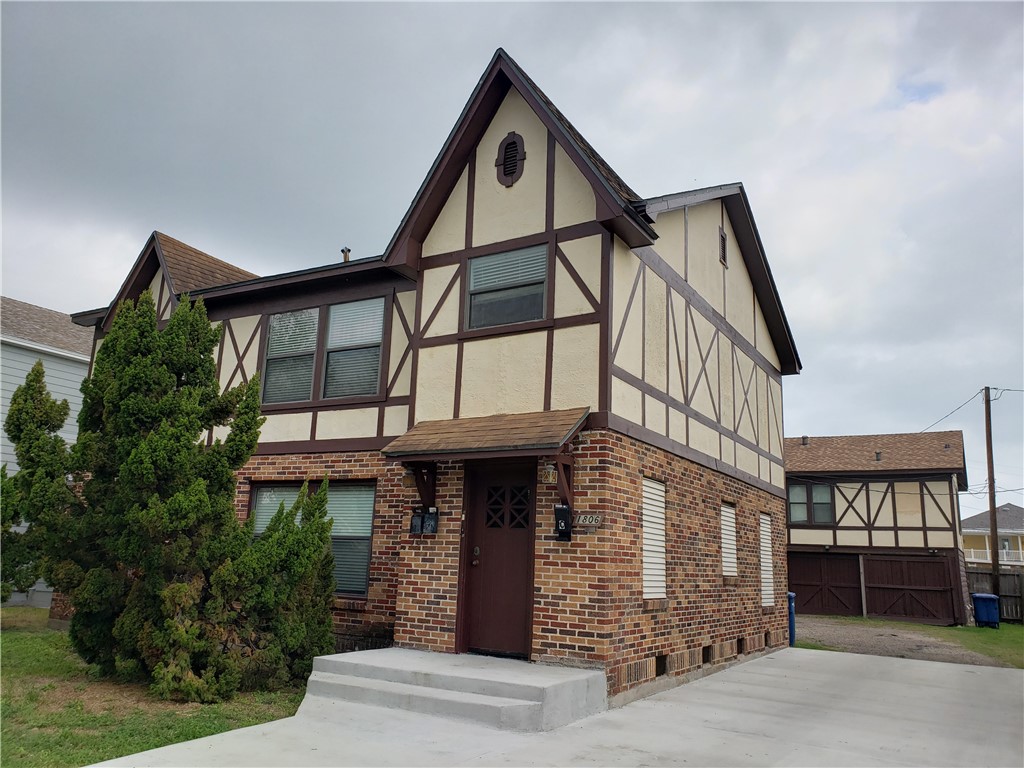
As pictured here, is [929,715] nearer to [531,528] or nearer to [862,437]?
[531,528]

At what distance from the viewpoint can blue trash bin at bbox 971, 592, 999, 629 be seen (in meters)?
25.9

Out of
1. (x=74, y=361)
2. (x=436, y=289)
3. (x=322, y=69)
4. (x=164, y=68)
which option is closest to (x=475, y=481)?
(x=436, y=289)

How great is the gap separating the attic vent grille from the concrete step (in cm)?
651

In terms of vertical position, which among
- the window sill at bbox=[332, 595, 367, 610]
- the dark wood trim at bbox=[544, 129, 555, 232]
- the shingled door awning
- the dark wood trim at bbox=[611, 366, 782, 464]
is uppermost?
the dark wood trim at bbox=[544, 129, 555, 232]

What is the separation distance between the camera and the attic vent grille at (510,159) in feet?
34.6

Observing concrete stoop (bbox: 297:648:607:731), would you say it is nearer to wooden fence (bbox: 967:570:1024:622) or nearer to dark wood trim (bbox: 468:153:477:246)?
dark wood trim (bbox: 468:153:477:246)

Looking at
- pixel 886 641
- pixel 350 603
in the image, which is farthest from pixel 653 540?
pixel 886 641

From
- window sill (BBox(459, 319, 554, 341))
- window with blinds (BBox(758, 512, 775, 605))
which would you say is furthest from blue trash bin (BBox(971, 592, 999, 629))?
window sill (BBox(459, 319, 554, 341))

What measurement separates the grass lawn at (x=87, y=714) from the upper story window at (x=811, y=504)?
25.0m

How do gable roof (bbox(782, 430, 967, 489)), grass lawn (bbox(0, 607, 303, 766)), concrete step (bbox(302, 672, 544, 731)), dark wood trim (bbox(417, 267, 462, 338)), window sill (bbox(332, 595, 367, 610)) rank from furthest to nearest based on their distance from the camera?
gable roof (bbox(782, 430, 967, 489)) → window sill (bbox(332, 595, 367, 610)) → dark wood trim (bbox(417, 267, 462, 338)) → concrete step (bbox(302, 672, 544, 731)) → grass lawn (bbox(0, 607, 303, 766))

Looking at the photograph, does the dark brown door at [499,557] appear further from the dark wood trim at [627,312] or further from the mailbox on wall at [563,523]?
the dark wood trim at [627,312]

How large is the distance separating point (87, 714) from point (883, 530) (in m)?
27.7

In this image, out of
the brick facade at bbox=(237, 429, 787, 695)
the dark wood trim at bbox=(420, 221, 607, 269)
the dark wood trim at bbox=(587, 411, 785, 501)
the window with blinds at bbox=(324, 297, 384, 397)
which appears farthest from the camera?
the window with blinds at bbox=(324, 297, 384, 397)

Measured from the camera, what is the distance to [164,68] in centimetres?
1154
